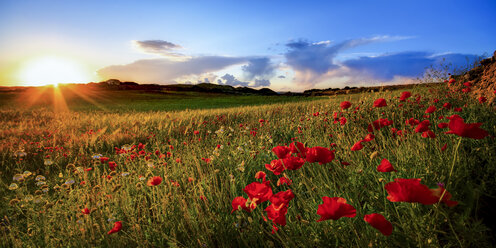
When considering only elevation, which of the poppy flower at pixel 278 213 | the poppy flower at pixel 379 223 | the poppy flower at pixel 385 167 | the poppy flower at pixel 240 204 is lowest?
the poppy flower at pixel 240 204

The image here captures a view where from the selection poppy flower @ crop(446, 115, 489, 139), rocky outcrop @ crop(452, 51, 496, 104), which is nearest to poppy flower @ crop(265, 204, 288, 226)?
poppy flower @ crop(446, 115, 489, 139)

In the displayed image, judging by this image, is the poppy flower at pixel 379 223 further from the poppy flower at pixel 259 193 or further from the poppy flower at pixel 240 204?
the poppy flower at pixel 240 204

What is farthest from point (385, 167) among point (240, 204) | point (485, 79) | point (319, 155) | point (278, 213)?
point (485, 79)

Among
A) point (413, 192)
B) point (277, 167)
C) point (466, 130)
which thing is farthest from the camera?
point (277, 167)

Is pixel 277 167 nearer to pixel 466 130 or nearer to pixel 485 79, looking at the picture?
pixel 466 130

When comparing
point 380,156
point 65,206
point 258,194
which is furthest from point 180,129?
point 258,194

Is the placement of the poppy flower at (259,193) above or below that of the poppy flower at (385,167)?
below

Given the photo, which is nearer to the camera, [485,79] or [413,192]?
[413,192]

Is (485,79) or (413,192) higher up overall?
(485,79)

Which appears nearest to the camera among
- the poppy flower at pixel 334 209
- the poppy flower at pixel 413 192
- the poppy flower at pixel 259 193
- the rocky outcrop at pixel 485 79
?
the poppy flower at pixel 413 192

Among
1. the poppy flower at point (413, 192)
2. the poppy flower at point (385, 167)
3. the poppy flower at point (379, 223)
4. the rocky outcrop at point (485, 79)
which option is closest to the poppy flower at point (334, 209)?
the poppy flower at point (379, 223)

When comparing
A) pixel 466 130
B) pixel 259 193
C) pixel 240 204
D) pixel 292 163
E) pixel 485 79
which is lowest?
pixel 240 204

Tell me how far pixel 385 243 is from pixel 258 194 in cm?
78

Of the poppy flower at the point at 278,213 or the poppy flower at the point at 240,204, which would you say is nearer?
the poppy flower at the point at 278,213
